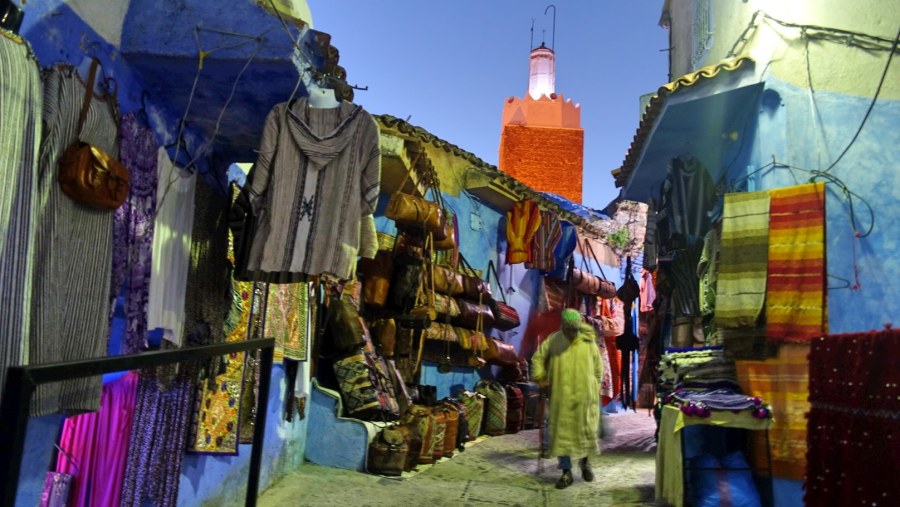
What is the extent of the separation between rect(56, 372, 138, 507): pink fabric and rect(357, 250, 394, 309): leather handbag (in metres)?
4.32

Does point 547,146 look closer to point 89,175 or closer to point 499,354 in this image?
point 499,354

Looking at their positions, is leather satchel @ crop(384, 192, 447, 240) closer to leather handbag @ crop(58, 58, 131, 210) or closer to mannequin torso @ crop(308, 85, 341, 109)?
mannequin torso @ crop(308, 85, 341, 109)

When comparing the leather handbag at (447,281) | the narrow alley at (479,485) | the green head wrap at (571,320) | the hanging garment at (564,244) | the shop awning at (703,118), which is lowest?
the narrow alley at (479,485)

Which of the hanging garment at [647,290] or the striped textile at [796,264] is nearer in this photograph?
the striped textile at [796,264]

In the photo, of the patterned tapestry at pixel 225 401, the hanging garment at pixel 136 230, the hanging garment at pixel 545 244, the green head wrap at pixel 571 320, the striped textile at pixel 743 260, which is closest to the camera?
the hanging garment at pixel 136 230

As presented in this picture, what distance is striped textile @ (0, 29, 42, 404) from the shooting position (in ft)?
7.46

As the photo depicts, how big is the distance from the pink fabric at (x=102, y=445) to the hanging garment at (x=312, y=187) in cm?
106

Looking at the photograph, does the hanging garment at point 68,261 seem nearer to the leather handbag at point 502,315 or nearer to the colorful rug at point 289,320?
the colorful rug at point 289,320

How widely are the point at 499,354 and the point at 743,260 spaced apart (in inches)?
215

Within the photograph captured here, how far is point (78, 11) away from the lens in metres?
3.06

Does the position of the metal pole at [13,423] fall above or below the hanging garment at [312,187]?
below

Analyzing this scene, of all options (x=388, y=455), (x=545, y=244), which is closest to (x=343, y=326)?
(x=388, y=455)

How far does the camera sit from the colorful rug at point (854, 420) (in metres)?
3.23

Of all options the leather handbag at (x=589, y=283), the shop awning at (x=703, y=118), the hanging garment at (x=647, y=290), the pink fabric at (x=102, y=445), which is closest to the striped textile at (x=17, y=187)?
the pink fabric at (x=102, y=445)
